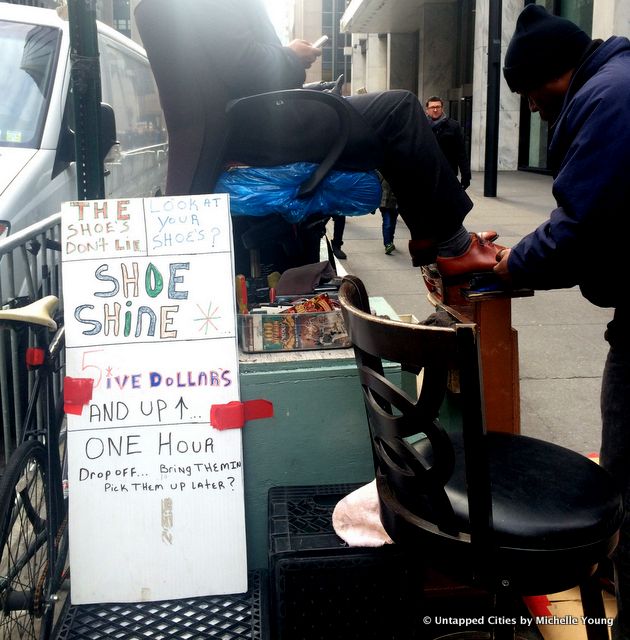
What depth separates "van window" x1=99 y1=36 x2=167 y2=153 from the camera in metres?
Answer: 6.90

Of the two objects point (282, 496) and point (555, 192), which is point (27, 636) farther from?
point (555, 192)

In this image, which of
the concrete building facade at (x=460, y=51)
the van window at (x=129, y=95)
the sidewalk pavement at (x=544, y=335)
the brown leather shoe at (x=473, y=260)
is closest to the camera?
the brown leather shoe at (x=473, y=260)

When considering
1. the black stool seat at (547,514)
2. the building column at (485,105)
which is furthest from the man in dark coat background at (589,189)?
the building column at (485,105)

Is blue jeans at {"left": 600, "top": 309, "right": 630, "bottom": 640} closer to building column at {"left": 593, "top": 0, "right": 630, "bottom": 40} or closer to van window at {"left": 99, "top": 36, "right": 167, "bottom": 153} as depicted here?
van window at {"left": 99, "top": 36, "right": 167, "bottom": 153}

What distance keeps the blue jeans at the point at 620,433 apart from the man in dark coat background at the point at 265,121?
63 centimetres

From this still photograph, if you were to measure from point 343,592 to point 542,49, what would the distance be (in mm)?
1682

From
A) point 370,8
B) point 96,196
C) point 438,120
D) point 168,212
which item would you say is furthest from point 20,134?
point 370,8

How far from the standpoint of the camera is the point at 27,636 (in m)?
2.72

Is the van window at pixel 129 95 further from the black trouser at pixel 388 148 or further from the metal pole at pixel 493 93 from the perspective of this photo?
the metal pole at pixel 493 93

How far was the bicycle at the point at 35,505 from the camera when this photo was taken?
8.02ft

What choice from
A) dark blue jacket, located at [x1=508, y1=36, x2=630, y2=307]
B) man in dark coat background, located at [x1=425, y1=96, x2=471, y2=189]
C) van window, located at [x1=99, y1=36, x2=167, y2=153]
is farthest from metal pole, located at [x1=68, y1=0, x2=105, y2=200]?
man in dark coat background, located at [x1=425, y1=96, x2=471, y2=189]

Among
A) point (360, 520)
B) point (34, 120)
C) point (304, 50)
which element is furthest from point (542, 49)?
point (34, 120)

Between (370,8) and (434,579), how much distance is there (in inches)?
1090

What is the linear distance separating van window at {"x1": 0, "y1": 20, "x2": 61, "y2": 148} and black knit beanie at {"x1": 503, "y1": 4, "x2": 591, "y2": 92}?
10.9ft
